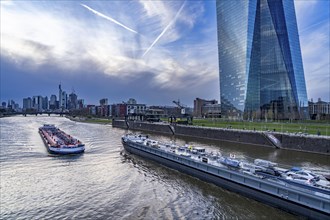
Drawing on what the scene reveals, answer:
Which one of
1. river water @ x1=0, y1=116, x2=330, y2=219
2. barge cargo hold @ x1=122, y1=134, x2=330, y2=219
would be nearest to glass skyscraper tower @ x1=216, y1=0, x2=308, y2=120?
river water @ x1=0, y1=116, x2=330, y2=219

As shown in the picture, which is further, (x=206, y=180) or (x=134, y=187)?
(x=206, y=180)

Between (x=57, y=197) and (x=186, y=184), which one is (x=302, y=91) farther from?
(x=57, y=197)

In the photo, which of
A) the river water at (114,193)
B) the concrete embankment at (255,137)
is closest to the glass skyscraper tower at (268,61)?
the concrete embankment at (255,137)

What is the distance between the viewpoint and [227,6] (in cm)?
16100

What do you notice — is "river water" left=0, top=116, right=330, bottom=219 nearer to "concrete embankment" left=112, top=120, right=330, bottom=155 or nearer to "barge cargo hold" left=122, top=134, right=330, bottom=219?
"barge cargo hold" left=122, top=134, right=330, bottom=219

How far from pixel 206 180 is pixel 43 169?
23.2 metres

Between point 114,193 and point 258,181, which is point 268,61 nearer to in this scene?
point 258,181

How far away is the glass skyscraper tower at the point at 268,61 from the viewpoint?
133 metres

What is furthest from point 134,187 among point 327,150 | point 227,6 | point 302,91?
point 227,6

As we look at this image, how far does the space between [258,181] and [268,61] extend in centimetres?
12743

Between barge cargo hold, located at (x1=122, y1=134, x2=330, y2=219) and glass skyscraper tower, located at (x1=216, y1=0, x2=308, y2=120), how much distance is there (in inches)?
4051

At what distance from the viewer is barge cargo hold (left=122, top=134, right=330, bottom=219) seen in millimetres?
19453

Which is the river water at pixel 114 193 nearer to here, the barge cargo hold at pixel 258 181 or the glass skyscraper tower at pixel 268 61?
the barge cargo hold at pixel 258 181

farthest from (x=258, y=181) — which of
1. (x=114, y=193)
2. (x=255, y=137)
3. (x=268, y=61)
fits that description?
(x=268, y=61)
